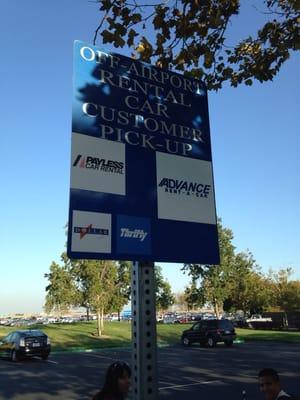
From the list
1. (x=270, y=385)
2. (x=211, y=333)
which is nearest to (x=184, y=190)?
(x=270, y=385)

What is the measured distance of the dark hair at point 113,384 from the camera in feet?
11.8

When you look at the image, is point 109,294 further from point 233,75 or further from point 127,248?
Answer: point 127,248

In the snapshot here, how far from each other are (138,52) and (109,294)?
32665mm

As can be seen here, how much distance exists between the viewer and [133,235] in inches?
117

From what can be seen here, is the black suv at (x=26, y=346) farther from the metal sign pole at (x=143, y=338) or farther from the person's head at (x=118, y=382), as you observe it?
the metal sign pole at (x=143, y=338)

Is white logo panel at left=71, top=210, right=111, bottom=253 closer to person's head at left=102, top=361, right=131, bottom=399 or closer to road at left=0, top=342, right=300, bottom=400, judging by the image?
person's head at left=102, top=361, right=131, bottom=399

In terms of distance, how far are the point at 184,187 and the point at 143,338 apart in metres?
1.02

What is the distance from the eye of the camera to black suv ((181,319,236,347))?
1266 inches

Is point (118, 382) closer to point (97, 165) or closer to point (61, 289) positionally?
point (97, 165)

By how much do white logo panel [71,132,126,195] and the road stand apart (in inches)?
418

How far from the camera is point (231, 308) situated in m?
63.3

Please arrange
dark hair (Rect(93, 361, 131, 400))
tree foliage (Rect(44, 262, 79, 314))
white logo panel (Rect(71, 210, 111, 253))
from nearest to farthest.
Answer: white logo panel (Rect(71, 210, 111, 253)) < dark hair (Rect(93, 361, 131, 400)) < tree foliage (Rect(44, 262, 79, 314))

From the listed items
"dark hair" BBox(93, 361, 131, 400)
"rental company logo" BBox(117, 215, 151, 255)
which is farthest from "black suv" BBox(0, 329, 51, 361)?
"rental company logo" BBox(117, 215, 151, 255)

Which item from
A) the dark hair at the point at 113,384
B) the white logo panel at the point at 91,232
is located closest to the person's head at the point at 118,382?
the dark hair at the point at 113,384
